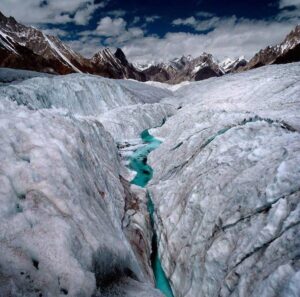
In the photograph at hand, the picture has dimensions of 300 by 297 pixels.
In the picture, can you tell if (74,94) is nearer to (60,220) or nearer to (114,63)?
(60,220)

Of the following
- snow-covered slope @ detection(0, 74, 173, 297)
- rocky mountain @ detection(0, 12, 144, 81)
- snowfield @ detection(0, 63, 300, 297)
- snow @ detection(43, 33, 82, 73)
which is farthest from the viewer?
snow @ detection(43, 33, 82, 73)

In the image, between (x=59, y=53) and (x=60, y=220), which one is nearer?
(x=60, y=220)

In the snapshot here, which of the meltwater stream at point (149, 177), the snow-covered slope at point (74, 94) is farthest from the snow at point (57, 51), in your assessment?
the meltwater stream at point (149, 177)

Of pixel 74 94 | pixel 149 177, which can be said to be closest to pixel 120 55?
pixel 74 94

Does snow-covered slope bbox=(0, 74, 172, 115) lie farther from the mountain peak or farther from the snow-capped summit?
the mountain peak

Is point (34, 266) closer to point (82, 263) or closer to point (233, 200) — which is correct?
point (82, 263)

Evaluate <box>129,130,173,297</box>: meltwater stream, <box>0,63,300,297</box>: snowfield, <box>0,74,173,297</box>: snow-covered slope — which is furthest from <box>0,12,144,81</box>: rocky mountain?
<box>0,74,173,297</box>: snow-covered slope

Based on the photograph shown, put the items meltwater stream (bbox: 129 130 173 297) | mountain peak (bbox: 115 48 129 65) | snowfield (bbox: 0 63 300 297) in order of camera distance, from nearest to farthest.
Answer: snowfield (bbox: 0 63 300 297) → meltwater stream (bbox: 129 130 173 297) → mountain peak (bbox: 115 48 129 65)

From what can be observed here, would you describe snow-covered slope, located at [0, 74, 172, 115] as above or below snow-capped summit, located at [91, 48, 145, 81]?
below
